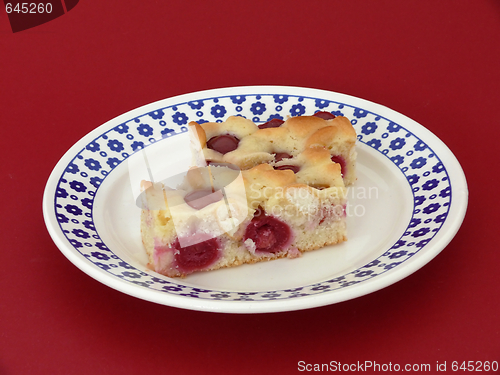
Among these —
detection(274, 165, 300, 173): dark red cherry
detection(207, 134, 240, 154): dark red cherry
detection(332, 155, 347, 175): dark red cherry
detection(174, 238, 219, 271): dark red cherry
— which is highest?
detection(207, 134, 240, 154): dark red cherry

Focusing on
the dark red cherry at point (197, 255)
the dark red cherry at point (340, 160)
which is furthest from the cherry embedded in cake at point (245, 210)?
the dark red cherry at point (340, 160)

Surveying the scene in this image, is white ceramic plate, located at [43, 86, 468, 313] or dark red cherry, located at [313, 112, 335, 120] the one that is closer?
white ceramic plate, located at [43, 86, 468, 313]

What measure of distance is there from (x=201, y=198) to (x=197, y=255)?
264 mm

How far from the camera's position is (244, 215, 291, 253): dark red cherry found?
238cm

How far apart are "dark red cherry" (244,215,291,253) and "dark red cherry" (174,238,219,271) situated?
0.16 meters

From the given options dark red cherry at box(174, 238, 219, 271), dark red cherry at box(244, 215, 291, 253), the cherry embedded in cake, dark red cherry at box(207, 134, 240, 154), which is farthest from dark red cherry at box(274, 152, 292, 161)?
dark red cherry at box(174, 238, 219, 271)

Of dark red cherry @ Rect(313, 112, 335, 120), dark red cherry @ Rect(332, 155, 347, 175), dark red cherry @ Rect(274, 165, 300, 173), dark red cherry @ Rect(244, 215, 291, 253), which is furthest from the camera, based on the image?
dark red cherry @ Rect(313, 112, 335, 120)

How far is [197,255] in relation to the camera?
7.70 feet

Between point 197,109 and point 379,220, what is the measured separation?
133cm

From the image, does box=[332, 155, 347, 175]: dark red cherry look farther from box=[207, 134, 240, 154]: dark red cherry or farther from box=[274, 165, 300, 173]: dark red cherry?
box=[207, 134, 240, 154]: dark red cherry

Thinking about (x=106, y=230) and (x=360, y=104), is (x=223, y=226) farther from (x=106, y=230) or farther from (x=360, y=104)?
(x=360, y=104)

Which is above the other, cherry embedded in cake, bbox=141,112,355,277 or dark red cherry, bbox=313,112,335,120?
dark red cherry, bbox=313,112,335,120

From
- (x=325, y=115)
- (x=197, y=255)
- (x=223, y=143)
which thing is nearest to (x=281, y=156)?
(x=223, y=143)

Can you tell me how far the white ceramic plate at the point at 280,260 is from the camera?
202 cm
